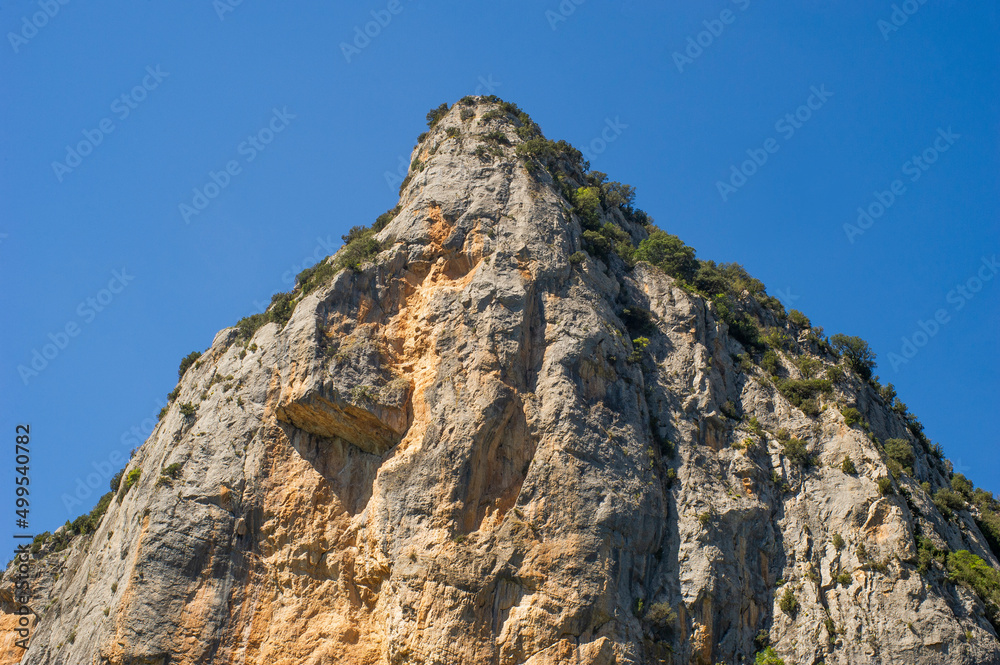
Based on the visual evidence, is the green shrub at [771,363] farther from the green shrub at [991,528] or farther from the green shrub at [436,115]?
the green shrub at [436,115]

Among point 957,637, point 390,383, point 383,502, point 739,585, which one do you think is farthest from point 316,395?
point 957,637

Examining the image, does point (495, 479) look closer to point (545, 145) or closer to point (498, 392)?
point (498, 392)

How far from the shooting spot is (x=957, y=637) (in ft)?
96.9

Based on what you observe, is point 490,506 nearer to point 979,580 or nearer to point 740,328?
point 979,580

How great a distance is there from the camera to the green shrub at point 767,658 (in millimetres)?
30562

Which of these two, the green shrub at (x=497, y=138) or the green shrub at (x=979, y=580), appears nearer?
the green shrub at (x=979, y=580)

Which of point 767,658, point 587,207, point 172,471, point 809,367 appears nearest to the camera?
point 767,658

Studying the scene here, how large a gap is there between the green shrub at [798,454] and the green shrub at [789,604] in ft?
19.5

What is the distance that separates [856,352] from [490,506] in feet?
91.1

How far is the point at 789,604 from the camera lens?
31703 millimetres

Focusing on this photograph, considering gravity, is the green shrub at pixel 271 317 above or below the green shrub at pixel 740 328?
below

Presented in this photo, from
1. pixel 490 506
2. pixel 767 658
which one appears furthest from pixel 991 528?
pixel 490 506

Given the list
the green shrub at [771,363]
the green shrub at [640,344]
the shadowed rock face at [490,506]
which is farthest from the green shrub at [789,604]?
the green shrub at [771,363]

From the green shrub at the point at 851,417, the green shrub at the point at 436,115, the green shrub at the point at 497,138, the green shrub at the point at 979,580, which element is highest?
the green shrub at the point at 436,115
